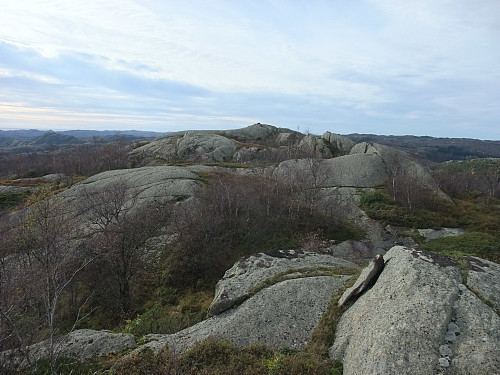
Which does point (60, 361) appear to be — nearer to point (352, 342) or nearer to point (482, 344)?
point (352, 342)

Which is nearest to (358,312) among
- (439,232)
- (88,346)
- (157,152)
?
(88,346)

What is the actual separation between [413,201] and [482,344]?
36.5 meters

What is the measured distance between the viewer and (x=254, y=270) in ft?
65.0

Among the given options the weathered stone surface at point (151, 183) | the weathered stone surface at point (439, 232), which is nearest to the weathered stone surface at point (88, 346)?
the weathered stone surface at point (151, 183)

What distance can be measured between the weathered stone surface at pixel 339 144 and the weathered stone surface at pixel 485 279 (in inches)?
2569

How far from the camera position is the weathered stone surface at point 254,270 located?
15967 mm

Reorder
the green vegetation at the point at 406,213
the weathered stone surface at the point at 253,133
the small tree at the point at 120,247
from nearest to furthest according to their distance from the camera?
the small tree at the point at 120,247 < the green vegetation at the point at 406,213 < the weathered stone surface at the point at 253,133

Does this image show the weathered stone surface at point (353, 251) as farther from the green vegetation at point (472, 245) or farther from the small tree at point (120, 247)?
the small tree at point (120, 247)

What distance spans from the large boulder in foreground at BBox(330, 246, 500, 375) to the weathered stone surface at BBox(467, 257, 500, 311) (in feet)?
1.45

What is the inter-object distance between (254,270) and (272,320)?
623 cm

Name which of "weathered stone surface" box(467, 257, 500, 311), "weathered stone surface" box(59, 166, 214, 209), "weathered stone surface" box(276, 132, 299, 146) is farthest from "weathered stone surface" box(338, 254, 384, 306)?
"weathered stone surface" box(276, 132, 299, 146)

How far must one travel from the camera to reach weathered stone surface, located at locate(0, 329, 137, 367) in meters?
13.2

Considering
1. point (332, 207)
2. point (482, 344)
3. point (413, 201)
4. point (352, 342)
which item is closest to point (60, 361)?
point (352, 342)

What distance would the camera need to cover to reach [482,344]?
813 centimetres
